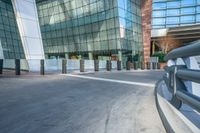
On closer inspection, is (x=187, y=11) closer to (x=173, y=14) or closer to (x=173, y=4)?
(x=173, y=14)

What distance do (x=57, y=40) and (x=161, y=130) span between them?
51.9 meters

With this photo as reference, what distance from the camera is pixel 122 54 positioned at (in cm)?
4288

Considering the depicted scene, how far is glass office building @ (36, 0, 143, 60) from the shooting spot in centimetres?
3881

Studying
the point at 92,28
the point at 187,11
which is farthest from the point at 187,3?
the point at 92,28

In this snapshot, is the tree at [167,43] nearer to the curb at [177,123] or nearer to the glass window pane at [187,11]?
the glass window pane at [187,11]

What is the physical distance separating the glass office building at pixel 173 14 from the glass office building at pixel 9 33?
3436 cm

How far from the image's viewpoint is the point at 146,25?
151 ft

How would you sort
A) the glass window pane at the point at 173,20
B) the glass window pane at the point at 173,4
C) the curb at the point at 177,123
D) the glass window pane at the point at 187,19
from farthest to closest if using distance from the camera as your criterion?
the glass window pane at the point at 173,20, the glass window pane at the point at 173,4, the glass window pane at the point at 187,19, the curb at the point at 177,123

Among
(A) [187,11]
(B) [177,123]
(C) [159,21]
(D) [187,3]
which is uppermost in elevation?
(D) [187,3]

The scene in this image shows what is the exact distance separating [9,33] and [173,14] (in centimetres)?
3944

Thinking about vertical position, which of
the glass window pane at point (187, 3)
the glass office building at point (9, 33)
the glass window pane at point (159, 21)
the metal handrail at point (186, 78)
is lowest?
the metal handrail at point (186, 78)

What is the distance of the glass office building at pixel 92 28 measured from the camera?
38.8 meters

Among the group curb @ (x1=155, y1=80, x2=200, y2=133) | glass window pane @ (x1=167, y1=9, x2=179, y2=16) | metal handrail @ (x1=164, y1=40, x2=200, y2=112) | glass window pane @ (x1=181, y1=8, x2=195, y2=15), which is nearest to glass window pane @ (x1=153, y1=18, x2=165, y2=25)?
glass window pane @ (x1=167, y1=9, x2=179, y2=16)

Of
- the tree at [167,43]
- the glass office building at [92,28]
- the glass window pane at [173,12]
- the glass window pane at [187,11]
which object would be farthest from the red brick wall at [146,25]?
the glass window pane at [187,11]
